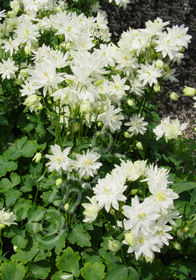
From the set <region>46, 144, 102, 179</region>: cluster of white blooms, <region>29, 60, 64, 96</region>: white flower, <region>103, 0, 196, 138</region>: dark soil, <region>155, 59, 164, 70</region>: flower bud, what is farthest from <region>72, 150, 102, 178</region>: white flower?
<region>103, 0, 196, 138</region>: dark soil

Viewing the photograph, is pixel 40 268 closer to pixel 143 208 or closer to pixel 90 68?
pixel 143 208

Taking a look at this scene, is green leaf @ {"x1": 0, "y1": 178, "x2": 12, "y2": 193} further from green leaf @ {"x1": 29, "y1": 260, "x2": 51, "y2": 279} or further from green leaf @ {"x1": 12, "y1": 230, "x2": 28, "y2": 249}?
green leaf @ {"x1": 29, "y1": 260, "x2": 51, "y2": 279}

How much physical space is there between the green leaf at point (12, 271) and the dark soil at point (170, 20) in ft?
10.9

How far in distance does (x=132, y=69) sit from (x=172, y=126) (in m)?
0.53

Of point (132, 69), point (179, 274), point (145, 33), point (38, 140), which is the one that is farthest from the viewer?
point (38, 140)

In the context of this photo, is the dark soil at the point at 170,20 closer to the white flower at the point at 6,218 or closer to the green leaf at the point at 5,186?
the green leaf at the point at 5,186

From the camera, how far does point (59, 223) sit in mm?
1895

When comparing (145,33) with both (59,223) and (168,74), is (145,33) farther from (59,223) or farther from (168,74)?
(59,223)

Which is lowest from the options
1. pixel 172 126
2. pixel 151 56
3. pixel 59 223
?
pixel 59 223

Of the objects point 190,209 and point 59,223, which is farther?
point 59,223

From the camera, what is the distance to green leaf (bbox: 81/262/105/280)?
1.66m

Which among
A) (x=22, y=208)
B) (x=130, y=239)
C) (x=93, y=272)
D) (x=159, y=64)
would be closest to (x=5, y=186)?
(x=22, y=208)

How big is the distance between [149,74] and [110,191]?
3.08ft

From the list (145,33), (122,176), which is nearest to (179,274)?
(122,176)
